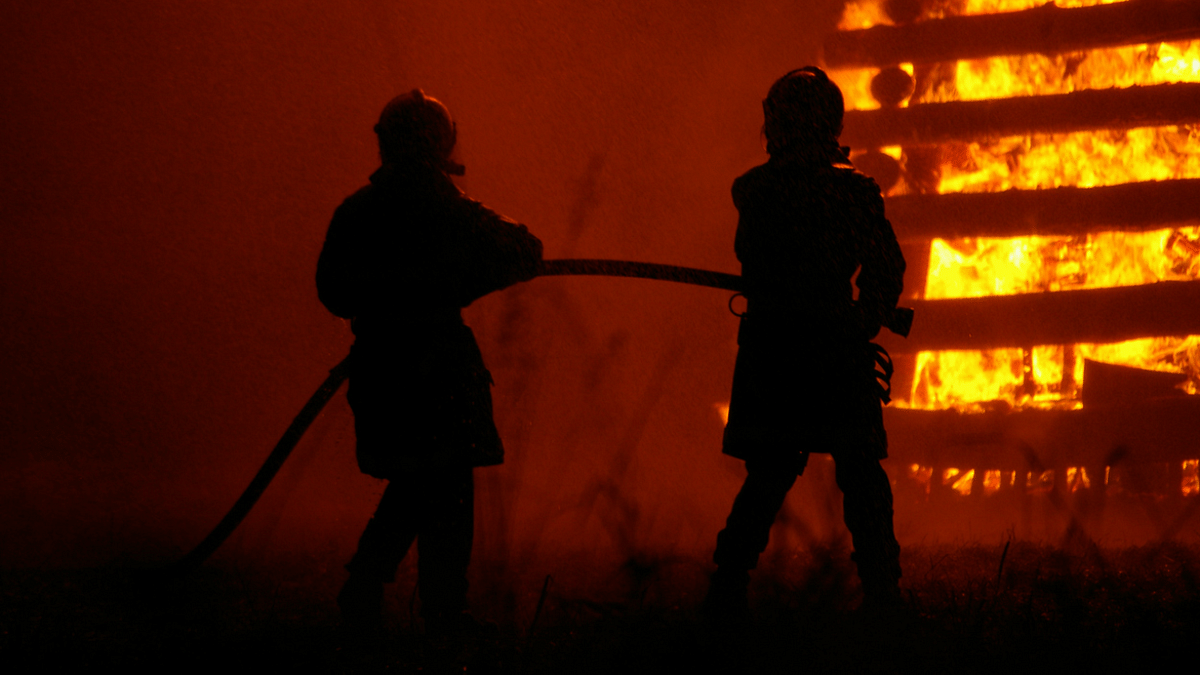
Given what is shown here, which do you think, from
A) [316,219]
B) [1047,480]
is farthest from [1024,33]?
[316,219]

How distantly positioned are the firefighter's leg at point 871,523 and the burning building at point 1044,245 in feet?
6.19

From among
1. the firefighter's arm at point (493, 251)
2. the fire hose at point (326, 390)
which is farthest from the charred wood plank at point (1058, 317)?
the firefighter's arm at point (493, 251)

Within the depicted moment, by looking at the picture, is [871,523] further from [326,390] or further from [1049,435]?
[1049,435]

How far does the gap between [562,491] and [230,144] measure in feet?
7.57

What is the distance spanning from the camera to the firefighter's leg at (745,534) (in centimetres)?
200

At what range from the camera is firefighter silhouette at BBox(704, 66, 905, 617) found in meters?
1.95

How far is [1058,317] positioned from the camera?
367cm

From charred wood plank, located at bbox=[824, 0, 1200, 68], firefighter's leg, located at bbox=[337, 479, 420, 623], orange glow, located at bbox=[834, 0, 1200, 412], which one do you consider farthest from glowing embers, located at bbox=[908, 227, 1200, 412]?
firefighter's leg, located at bbox=[337, 479, 420, 623]

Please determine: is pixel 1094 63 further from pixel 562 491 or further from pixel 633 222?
pixel 562 491

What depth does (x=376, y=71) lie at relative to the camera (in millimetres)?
4004

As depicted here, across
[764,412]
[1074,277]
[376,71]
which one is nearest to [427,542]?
[764,412]

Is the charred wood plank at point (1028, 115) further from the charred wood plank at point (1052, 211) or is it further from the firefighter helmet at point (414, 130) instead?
the firefighter helmet at point (414, 130)

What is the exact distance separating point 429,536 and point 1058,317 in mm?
3037

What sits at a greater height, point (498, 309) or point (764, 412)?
point (498, 309)
